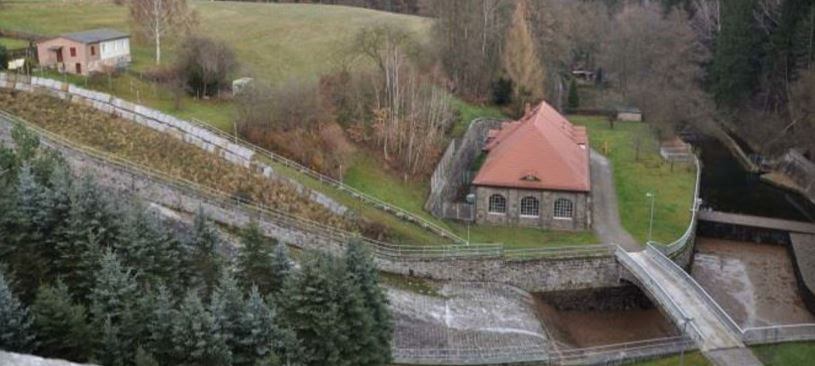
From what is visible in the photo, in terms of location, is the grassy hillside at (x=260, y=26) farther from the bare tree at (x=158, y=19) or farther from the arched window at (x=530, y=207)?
the arched window at (x=530, y=207)

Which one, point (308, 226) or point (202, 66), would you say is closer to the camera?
point (308, 226)

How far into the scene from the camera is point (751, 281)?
42344 millimetres

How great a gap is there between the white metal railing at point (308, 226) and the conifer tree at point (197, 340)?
14.8 meters

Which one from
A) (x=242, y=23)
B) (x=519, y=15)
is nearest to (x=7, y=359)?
(x=519, y=15)

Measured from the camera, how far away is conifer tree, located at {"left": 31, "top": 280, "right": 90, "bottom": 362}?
21062 millimetres

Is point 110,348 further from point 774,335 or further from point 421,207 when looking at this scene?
point 774,335

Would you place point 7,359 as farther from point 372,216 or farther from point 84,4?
point 84,4

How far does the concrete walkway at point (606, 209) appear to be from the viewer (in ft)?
138

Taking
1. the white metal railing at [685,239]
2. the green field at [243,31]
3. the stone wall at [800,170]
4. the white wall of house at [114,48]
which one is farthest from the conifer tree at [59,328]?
the stone wall at [800,170]

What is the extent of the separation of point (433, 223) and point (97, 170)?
16.4 meters

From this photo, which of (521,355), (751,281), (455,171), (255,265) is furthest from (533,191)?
(255,265)

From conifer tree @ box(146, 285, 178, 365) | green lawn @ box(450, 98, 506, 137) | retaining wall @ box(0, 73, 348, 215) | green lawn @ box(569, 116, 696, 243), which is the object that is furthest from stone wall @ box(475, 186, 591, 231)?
conifer tree @ box(146, 285, 178, 365)

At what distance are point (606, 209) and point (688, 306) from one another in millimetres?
13221

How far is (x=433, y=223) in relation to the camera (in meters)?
41.3
